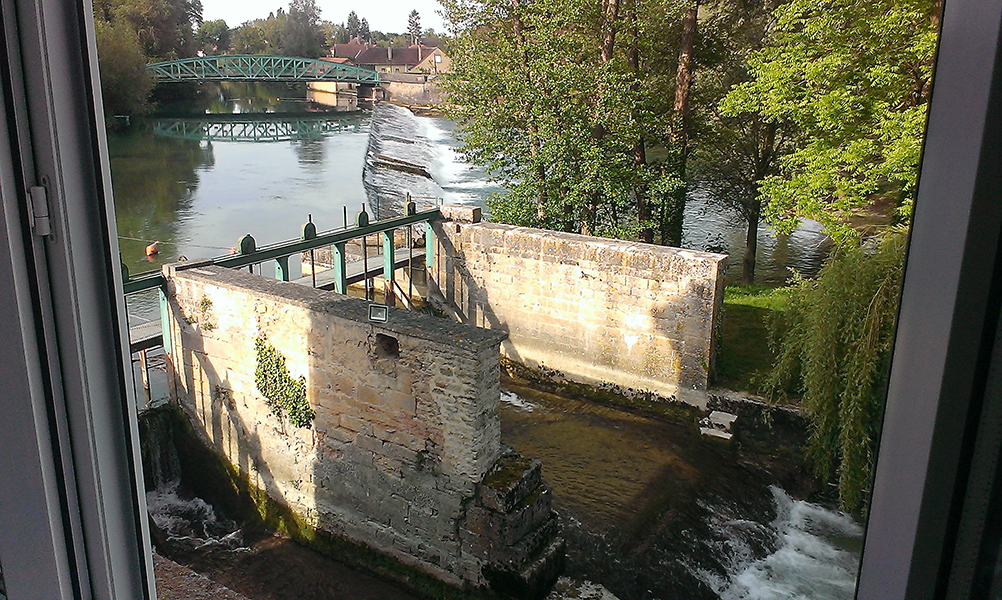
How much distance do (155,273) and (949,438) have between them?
583cm

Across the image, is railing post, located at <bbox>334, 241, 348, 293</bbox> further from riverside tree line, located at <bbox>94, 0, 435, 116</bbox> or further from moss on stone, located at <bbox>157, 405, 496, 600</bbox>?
riverside tree line, located at <bbox>94, 0, 435, 116</bbox>

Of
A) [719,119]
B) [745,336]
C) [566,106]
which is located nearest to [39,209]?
[745,336]

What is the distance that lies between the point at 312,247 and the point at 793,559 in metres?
4.53

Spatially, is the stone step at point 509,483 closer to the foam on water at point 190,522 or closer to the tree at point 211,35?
the foam on water at point 190,522

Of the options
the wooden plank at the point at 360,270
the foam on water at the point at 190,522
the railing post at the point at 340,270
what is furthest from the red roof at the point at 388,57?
the foam on water at the point at 190,522

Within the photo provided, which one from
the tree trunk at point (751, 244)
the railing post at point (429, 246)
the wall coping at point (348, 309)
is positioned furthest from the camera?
the tree trunk at point (751, 244)

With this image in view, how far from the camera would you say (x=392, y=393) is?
14.9 ft

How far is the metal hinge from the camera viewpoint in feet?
2.51

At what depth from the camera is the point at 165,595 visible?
9.05 feet

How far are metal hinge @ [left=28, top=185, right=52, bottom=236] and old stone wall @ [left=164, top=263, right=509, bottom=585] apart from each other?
Result: 3.47 metres

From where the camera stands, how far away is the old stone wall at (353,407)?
4.37 metres

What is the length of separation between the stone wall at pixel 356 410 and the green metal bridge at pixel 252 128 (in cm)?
1179

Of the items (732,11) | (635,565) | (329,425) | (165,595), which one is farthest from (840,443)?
(732,11)

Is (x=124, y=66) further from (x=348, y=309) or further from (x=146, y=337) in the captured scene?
(x=348, y=309)
